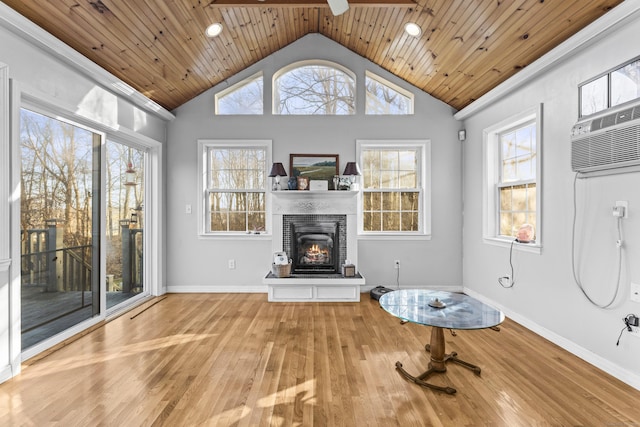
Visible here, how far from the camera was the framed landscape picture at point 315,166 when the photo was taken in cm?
464

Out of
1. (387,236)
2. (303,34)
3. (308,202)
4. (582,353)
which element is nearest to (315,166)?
(308,202)

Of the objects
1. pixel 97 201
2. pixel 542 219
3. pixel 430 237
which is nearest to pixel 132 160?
pixel 97 201

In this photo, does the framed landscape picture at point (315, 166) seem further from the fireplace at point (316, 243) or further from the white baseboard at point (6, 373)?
the white baseboard at point (6, 373)

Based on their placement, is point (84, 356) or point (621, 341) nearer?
point (621, 341)

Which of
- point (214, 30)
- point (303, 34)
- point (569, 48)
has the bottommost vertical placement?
point (569, 48)

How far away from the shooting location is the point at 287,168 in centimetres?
466

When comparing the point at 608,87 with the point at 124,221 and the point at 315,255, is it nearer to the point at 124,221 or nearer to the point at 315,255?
the point at 315,255

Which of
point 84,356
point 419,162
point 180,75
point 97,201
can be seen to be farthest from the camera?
point 419,162

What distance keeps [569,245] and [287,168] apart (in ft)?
10.8

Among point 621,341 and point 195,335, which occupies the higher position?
point 621,341

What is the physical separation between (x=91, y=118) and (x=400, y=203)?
376 centimetres

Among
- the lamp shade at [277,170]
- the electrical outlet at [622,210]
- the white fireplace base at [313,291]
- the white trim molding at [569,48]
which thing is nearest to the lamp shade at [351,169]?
the lamp shade at [277,170]

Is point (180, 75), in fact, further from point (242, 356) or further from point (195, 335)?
point (242, 356)

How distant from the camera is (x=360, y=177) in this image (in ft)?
15.3
